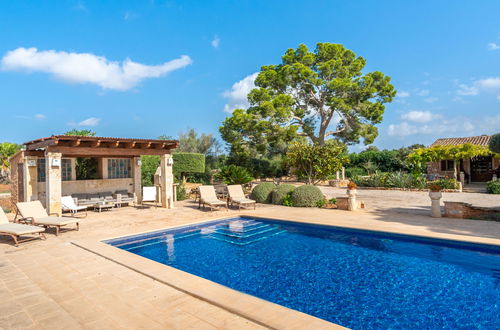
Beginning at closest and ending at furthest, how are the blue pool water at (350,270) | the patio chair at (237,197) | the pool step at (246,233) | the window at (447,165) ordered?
the blue pool water at (350,270) < the pool step at (246,233) < the patio chair at (237,197) < the window at (447,165)

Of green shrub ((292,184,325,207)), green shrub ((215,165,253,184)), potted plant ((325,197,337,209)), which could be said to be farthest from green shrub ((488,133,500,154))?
green shrub ((215,165,253,184))

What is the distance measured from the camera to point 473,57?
14.6 metres

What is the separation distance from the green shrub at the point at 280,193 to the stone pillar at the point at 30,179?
9094 mm

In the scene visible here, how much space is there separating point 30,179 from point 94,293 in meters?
9.22

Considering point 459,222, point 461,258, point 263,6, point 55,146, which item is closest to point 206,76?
point 263,6

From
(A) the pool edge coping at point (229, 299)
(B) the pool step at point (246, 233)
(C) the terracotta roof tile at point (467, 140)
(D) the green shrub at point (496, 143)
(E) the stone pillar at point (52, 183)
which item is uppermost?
(C) the terracotta roof tile at point (467, 140)

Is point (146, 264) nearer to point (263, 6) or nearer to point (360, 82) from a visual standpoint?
point (263, 6)

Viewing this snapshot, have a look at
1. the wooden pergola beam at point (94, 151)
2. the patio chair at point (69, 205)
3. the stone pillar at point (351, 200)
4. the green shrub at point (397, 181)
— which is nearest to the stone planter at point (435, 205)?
the stone pillar at point (351, 200)

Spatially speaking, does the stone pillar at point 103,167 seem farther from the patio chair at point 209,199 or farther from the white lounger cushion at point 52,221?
the white lounger cushion at point 52,221

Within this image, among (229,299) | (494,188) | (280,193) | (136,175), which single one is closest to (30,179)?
(136,175)

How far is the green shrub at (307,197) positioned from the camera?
12.0 m

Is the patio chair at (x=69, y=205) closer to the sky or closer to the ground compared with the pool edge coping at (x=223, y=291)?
closer to the sky

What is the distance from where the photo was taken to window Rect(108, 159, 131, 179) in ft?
43.1

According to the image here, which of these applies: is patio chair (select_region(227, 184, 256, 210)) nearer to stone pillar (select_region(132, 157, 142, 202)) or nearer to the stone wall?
stone pillar (select_region(132, 157, 142, 202))
